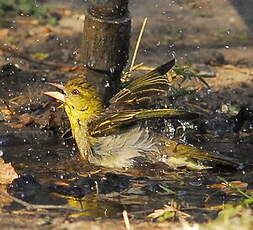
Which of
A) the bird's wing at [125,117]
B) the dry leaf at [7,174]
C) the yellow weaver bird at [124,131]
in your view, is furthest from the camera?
the yellow weaver bird at [124,131]

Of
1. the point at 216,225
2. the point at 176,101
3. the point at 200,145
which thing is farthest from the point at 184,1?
the point at 216,225

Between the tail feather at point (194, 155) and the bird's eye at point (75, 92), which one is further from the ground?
the bird's eye at point (75, 92)

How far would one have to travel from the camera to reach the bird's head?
6.36 meters

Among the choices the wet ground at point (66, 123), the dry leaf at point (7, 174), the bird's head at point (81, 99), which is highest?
the bird's head at point (81, 99)

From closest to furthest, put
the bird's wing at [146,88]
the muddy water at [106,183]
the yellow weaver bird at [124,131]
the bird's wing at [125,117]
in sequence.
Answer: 1. the muddy water at [106,183]
2. the bird's wing at [125,117]
3. the yellow weaver bird at [124,131]
4. the bird's wing at [146,88]

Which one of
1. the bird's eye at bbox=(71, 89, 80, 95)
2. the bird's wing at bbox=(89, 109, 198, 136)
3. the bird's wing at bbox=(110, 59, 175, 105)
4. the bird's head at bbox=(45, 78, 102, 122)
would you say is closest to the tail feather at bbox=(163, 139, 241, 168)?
the bird's wing at bbox=(89, 109, 198, 136)

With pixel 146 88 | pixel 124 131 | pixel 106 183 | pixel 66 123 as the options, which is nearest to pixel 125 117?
pixel 124 131

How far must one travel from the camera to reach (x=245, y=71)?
8.58 metres

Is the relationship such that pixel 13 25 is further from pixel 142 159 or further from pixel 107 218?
pixel 107 218

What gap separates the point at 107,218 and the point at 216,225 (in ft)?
3.10

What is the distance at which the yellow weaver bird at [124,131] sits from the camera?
20.0ft

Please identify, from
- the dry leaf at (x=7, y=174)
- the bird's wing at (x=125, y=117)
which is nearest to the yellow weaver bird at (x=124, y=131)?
the bird's wing at (x=125, y=117)

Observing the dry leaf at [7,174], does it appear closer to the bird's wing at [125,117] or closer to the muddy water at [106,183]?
the muddy water at [106,183]

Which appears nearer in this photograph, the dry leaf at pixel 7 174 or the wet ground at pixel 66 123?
the wet ground at pixel 66 123
